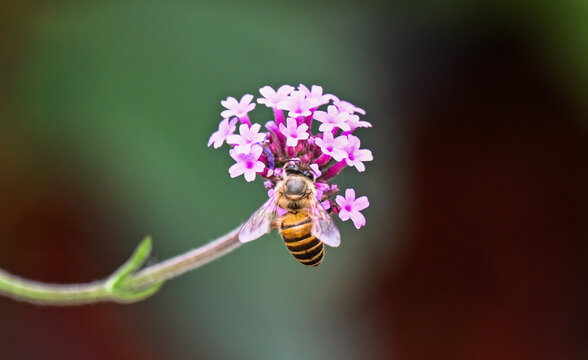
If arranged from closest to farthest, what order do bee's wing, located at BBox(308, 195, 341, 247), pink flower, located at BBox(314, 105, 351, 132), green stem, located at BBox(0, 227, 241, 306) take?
1. bee's wing, located at BBox(308, 195, 341, 247)
2. pink flower, located at BBox(314, 105, 351, 132)
3. green stem, located at BBox(0, 227, 241, 306)

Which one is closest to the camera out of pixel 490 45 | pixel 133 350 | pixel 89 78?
pixel 89 78

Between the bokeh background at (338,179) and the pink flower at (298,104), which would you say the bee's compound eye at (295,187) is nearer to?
the pink flower at (298,104)

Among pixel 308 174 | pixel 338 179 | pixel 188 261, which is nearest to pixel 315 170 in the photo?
pixel 308 174

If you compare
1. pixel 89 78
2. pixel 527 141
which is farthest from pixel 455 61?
pixel 89 78

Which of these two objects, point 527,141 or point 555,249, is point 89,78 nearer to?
point 527,141

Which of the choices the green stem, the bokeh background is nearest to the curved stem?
the green stem

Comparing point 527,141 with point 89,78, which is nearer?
point 89,78

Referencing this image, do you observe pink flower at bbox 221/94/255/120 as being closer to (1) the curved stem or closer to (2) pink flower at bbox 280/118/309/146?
(2) pink flower at bbox 280/118/309/146
